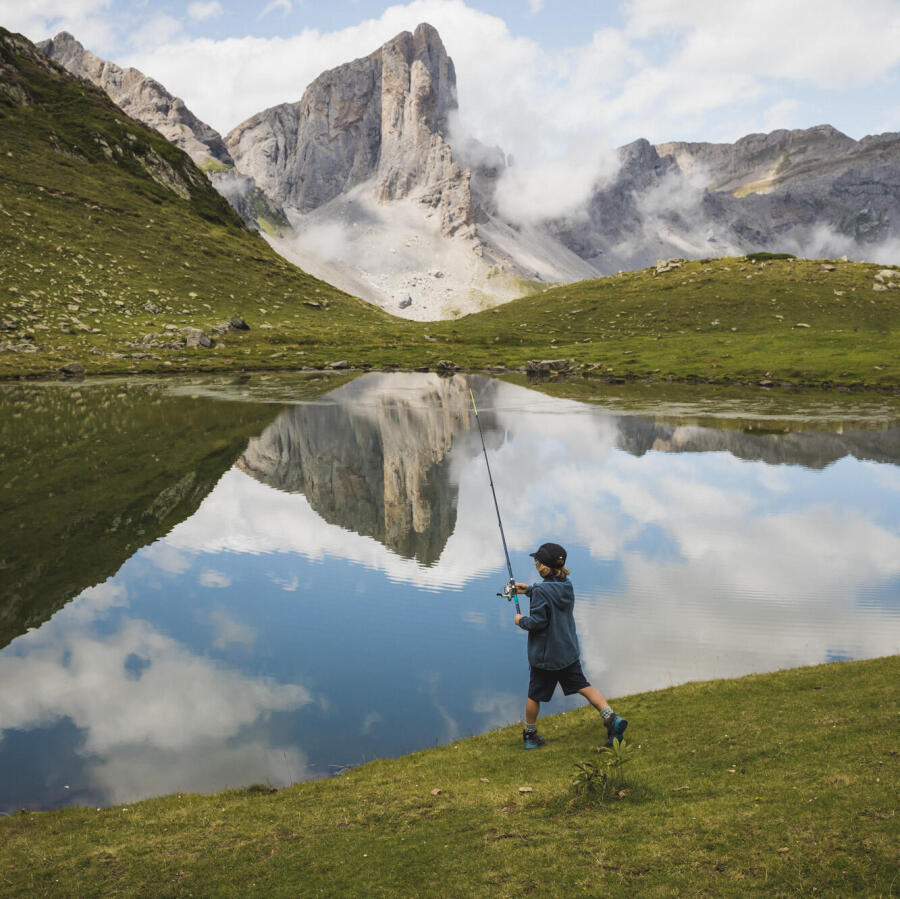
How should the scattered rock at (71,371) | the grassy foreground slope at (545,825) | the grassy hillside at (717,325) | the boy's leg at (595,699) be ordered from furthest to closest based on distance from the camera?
the grassy hillside at (717,325), the scattered rock at (71,371), the boy's leg at (595,699), the grassy foreground slope at (545,825)

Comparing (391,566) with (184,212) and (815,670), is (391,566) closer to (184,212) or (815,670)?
(815,670)

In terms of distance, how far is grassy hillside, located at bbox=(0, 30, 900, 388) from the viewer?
105500mm

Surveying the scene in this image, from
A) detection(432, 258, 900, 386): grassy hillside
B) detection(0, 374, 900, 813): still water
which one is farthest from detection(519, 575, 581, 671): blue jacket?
detection(432, 258, 900, 386): grassy hillside

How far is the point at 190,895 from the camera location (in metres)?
8.84

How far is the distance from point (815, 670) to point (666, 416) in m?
51.0

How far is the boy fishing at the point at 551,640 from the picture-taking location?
12.9m

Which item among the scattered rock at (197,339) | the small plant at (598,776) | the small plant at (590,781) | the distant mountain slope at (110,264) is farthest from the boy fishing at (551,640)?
the scattered rock at (197,339)

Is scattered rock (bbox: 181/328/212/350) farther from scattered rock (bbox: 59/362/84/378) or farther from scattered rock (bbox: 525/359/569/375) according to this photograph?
scattered rock (bbox: 525/359/569/375)

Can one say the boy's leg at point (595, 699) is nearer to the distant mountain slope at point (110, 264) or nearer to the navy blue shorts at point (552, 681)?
the navy blue shorts at point (552, 681)

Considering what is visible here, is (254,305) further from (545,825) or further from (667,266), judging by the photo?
(545,825)

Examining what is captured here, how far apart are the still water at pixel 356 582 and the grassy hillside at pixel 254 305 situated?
59.4m

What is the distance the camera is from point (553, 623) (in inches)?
508

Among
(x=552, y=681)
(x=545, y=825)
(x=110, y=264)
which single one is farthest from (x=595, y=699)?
(x=110, y=264)

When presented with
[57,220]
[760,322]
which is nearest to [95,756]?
[760,322]
